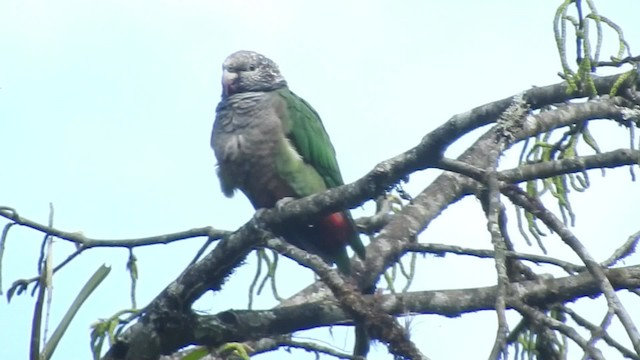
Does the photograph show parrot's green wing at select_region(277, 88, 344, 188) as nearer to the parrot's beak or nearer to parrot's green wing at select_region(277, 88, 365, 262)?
parrot's green wing at select_region(277, 88, 365, 262)

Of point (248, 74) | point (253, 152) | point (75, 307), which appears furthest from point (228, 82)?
point (75, 307)

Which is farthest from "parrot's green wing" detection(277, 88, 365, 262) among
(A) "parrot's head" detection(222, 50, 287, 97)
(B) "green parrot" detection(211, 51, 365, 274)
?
(A) "parrot's head" detection(222, 50, 287, 97)

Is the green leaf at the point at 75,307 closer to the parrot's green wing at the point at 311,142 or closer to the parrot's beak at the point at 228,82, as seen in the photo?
the parrot's green wing at the point at 311,142

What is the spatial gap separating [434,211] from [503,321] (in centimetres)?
222

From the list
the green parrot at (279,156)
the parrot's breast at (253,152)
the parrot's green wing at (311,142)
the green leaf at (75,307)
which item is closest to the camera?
the green leaf at (75,307)

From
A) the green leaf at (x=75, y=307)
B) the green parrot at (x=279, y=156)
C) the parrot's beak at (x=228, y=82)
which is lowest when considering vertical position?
the green leaf at (x=75, y=307)

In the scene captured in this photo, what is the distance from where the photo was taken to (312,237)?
193 inches

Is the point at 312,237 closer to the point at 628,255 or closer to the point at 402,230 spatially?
the point at 402,230

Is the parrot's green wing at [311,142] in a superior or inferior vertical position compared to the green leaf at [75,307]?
superior

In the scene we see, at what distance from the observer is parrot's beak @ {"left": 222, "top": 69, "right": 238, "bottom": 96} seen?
5.60 meters

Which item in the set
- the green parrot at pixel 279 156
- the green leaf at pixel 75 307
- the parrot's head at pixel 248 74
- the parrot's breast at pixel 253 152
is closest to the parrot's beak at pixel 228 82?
the parrot's head at pixel 248 74

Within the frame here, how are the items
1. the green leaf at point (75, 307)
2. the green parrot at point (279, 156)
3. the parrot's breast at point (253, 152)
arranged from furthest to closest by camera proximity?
the parrot's breast at point (253, 152), the green parrot at point (279, 156), the green leaf at point (75, 307)

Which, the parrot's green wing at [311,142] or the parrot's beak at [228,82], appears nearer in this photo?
the parrot's green wing at [311,142]

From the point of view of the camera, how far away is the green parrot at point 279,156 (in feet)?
16.0
